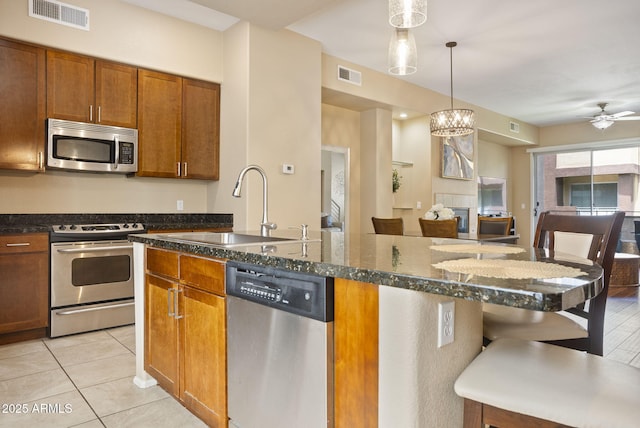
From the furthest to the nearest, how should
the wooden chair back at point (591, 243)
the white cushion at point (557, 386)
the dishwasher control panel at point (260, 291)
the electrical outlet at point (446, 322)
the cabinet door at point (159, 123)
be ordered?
the cabinet door at point (159, 123), the wooden chair back at point (591, 243), the dishwasher control panel at point (260, 291), the electrical outlet at point (446, 322), the white cushion at point (557, 386)

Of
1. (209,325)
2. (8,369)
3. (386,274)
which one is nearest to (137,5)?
(8,369)

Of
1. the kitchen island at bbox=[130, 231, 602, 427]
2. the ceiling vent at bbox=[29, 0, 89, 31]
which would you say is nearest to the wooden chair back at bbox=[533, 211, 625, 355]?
the kitchen island at bbox=[130, 231, 602, 427]

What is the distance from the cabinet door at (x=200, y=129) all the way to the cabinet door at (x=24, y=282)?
4.86ft

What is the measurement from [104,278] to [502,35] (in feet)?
15.0

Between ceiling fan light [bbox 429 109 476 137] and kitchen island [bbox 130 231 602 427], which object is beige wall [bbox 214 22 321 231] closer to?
ceiling fan light [bbox 429 109 476 137]

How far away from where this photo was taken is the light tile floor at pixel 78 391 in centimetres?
197

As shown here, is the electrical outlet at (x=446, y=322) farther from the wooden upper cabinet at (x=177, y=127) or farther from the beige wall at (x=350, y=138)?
the beige wall at (x=350, y=138)

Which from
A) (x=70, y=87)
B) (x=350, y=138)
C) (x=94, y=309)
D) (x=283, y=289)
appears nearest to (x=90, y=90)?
(x=70, y=87)

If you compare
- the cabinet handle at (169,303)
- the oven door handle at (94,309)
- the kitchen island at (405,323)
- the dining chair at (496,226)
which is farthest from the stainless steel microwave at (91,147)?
the dining chair at (496,226)

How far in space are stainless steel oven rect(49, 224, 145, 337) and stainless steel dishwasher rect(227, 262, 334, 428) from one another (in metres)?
2.37

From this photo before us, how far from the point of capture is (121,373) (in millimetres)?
2533

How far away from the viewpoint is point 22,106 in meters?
3.29

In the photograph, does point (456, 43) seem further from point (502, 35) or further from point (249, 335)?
point (249, 335)

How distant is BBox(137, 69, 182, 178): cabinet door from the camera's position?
3.91 metres
